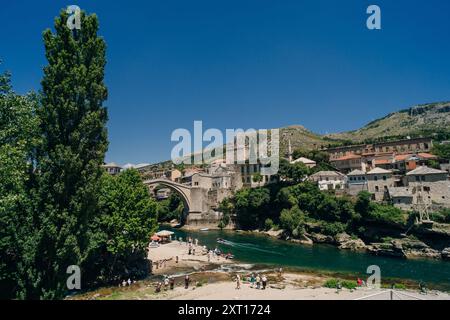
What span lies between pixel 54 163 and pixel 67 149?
1173 millimetres

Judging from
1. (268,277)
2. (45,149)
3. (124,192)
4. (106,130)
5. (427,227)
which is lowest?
(268,277)

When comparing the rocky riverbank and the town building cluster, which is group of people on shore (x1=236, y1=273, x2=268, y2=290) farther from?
the rocky riverbank

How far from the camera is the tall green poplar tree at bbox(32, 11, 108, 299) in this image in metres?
18.2

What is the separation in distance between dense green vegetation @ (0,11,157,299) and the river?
22.1m

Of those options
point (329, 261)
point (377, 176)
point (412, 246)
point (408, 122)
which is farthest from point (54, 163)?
point (408, 122)

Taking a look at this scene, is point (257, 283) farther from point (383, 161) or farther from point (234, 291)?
point (383, 161)

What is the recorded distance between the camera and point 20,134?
18891 millimetres

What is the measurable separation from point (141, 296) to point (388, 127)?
189 m

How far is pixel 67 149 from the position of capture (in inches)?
734

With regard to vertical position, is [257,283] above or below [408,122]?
below

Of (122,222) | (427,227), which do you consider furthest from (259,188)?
(122,222)

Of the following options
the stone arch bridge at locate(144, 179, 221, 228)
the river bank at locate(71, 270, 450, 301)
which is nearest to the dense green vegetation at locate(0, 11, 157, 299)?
the river bank at locate(71, 270, 450, 301)

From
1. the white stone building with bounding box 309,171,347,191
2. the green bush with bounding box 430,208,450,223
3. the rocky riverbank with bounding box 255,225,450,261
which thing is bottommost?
the rocky riverbank with bounding box 255,225,450,261

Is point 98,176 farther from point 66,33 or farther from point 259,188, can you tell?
point 259,188
